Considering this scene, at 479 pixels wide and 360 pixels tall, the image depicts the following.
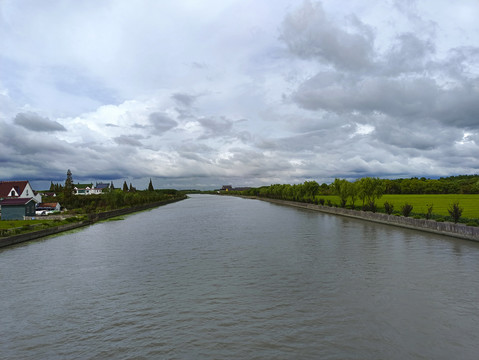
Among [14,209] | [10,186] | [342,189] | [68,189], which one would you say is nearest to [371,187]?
[342,189]

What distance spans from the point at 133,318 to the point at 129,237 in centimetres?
2518

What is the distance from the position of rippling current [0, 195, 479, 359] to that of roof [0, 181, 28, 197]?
183 ft

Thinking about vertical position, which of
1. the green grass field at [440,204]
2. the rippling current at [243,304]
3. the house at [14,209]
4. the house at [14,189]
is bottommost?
the rippling current at [243,304]

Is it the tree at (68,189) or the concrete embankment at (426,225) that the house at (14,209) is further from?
the concrete embankment at (426,225)

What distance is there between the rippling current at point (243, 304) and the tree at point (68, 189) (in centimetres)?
6140

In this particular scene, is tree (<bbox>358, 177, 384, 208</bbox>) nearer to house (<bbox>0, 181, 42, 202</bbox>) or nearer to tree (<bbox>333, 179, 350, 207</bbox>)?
tree (<bbox>333, 179, 350, 207</bbox>)

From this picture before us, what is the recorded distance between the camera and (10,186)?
72.9 meters

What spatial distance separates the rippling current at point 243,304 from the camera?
31.7ft

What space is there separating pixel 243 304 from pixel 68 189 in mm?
82955

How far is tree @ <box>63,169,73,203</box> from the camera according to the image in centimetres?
8181

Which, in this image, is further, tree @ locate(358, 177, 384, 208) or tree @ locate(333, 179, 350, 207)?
tree @ locate(333, 179, 350, 207)

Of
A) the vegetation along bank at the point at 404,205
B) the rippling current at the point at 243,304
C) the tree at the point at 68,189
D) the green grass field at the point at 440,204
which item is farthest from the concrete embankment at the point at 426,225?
the tree at the point at 68,189

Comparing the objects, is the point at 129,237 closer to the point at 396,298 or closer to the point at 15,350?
the point at 15,350

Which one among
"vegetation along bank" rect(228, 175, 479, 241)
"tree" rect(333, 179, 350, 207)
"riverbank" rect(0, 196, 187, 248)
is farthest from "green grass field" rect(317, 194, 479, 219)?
"riverbank" rect(0, 196, 187, 248)
